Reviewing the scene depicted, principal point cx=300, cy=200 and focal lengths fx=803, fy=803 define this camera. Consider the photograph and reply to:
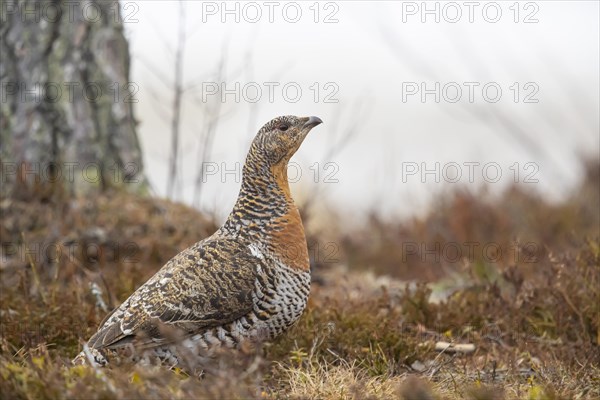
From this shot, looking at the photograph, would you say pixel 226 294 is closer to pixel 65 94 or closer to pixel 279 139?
pixel 279 139

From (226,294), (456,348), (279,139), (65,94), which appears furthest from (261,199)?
(65,94)

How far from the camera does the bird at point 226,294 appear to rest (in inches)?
165

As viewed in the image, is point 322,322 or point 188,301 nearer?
point 188,301

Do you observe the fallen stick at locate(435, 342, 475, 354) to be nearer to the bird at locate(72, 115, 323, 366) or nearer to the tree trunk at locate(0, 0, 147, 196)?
the bird at locate(72, 115, 323, 366)

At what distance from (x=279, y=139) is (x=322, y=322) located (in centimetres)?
118

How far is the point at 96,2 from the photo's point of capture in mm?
7391

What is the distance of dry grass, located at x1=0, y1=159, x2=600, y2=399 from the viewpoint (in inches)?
127

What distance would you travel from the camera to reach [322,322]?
501 centimetres

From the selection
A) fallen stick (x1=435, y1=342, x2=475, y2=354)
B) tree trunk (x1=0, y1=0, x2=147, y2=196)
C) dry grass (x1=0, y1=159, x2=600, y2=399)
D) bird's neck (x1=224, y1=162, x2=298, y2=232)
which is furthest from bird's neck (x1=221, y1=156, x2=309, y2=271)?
tree trunk (x1=0, y1=0, x2=147, y2=196)

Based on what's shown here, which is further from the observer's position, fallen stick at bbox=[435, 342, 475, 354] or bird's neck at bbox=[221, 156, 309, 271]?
fallen stick at bbox=[435, 342, 475, 354]

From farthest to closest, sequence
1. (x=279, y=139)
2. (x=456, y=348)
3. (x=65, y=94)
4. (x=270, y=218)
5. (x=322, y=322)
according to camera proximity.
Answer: (x=65, y=94)
(x=322, y=322)
(x=456, y=348)
(x=279, y=139)
(x=270, y=218)

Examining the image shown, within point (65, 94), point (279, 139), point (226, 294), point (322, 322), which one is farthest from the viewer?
point (65, 94)

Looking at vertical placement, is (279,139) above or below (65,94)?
above

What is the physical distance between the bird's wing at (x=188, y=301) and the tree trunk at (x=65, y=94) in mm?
3063
